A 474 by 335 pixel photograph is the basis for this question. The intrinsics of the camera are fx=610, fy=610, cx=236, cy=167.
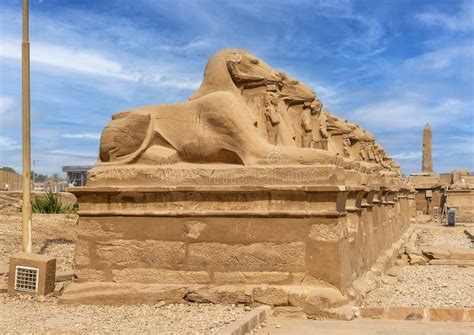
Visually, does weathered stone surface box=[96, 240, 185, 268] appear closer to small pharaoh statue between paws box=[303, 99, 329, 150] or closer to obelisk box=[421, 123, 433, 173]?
small pharaoh statue between paws box=[303, 99, 329, 150]

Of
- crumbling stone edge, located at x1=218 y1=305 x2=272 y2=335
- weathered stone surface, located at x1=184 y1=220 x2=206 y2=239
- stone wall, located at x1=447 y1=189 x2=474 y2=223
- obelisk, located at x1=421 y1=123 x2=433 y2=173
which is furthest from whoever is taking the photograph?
obelisk, located at x1=421 y1=123 x2=433 y2=173

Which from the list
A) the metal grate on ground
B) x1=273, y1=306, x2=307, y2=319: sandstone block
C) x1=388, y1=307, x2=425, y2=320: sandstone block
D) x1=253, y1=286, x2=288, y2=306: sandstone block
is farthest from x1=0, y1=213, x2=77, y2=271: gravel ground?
x1=388, y1=307, x2=425, y2=320: sandstone block

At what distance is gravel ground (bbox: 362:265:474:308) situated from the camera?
23.9 ft

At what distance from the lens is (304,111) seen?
8.91 meters

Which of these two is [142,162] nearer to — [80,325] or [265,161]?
[265,161]

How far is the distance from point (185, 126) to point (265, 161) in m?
1.13

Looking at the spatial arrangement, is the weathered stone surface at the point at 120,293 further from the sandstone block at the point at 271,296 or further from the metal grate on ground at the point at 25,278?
the sandstone block at the point at 271,296

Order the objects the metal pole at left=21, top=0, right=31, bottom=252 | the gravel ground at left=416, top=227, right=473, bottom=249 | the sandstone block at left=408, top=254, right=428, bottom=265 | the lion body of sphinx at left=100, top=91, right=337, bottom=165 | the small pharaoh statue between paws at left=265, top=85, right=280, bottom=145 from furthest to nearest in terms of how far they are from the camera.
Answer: the gravel ground at left=416, top=227, right=473, bottom=249
the sandstone block at left=408, top=254, right=428, bottom=265
the metal pole at left=21, top=0, right=31, bottom=252
the small pharaoh statue between paws at left=265, top=85, right=280, bottom=145
the lion body of sphinx at left=100, top=91, right=337, bottom=165

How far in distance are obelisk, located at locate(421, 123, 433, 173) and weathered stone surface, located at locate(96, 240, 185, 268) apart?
167 feet

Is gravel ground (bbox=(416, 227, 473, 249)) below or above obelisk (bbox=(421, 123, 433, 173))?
below

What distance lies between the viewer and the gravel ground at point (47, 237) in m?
10.2

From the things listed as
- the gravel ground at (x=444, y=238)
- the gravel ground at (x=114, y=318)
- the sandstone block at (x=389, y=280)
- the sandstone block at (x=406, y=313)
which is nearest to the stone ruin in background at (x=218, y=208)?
the gravel ground at (x=114, y=318)

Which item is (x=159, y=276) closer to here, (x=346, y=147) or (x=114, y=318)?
(x=114, y=318)

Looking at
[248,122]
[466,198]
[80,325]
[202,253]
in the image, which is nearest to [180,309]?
[202,253]
